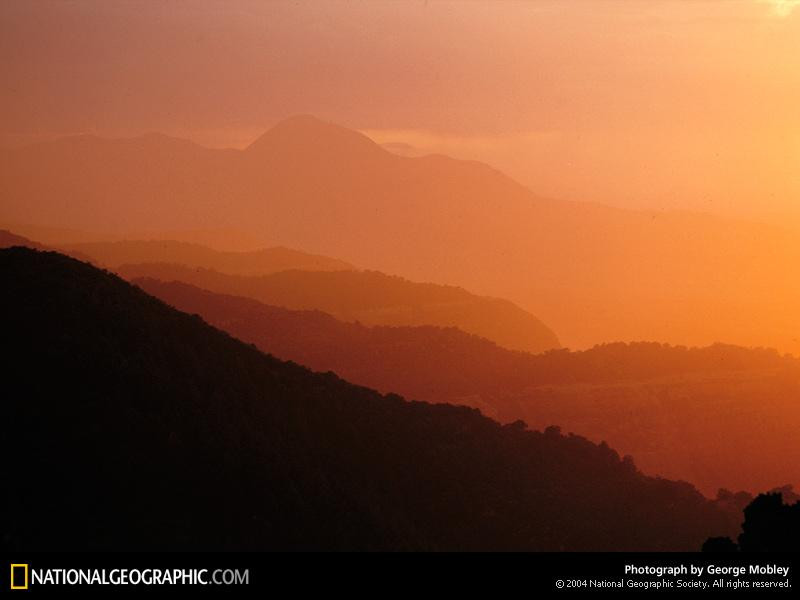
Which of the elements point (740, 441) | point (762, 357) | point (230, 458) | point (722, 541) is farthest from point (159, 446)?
point (762, 357)

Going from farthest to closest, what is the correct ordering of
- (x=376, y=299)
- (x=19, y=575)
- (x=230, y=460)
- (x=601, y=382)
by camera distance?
(x=376, y=299)
(x=601, y=382)
(x=230, y=460)
(x=19, y=575)

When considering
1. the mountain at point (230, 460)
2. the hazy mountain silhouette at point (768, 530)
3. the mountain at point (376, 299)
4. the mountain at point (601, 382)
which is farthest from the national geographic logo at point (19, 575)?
the mountain at point (376, 299)

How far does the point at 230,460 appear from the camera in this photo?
3859cm

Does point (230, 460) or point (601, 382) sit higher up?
point (601, 382)

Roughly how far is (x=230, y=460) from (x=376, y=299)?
435 feet

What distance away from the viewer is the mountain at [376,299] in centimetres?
16062

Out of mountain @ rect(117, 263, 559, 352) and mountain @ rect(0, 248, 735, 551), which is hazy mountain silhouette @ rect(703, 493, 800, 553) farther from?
mountain @ rect(117, 263, 559, 352)

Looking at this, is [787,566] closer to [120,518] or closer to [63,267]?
[120,518]

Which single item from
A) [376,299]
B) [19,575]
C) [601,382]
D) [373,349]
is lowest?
[19,575]

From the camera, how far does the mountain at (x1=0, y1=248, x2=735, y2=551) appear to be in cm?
3506

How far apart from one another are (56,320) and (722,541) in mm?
25820

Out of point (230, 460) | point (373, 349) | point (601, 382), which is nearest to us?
point (230, 460)

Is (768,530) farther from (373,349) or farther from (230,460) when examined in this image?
(373,349)

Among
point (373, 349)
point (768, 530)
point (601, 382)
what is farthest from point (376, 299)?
point (768, 530)
